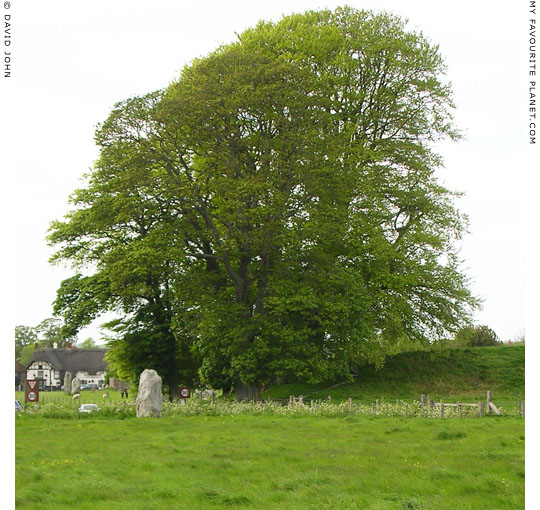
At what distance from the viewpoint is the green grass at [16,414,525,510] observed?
46.1ft

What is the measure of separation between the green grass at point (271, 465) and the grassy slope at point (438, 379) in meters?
16.0

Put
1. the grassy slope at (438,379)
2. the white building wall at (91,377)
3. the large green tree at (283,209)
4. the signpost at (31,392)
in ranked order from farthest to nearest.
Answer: the white building wall at (91,377) < the grassy slope at (438,379) < the large green tree at (283,209) < the signpost at (31,392)

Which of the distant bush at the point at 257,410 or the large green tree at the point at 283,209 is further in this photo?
the large green tree at the point at 283,209

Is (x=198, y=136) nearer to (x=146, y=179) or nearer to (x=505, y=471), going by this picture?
(x=146, y=179)

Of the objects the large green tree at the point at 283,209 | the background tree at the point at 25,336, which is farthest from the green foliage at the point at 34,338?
the large green tree at the point at 283,209

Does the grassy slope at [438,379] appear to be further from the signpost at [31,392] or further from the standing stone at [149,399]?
the signpost at [31,392]

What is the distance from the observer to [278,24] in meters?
44.0

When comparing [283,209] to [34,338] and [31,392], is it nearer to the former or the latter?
[31,392]

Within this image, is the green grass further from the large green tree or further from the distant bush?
the large green tree

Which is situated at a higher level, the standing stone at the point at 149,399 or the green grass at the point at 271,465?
the standing stone at the point at 149,399

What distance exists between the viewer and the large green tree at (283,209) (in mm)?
36344

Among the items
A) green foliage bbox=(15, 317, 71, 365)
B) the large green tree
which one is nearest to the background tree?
green foliage bbox=(15, 317, 71, 365)

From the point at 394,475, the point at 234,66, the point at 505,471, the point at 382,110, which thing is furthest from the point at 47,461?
the point at 382,110

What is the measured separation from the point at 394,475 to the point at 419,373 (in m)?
30.2
